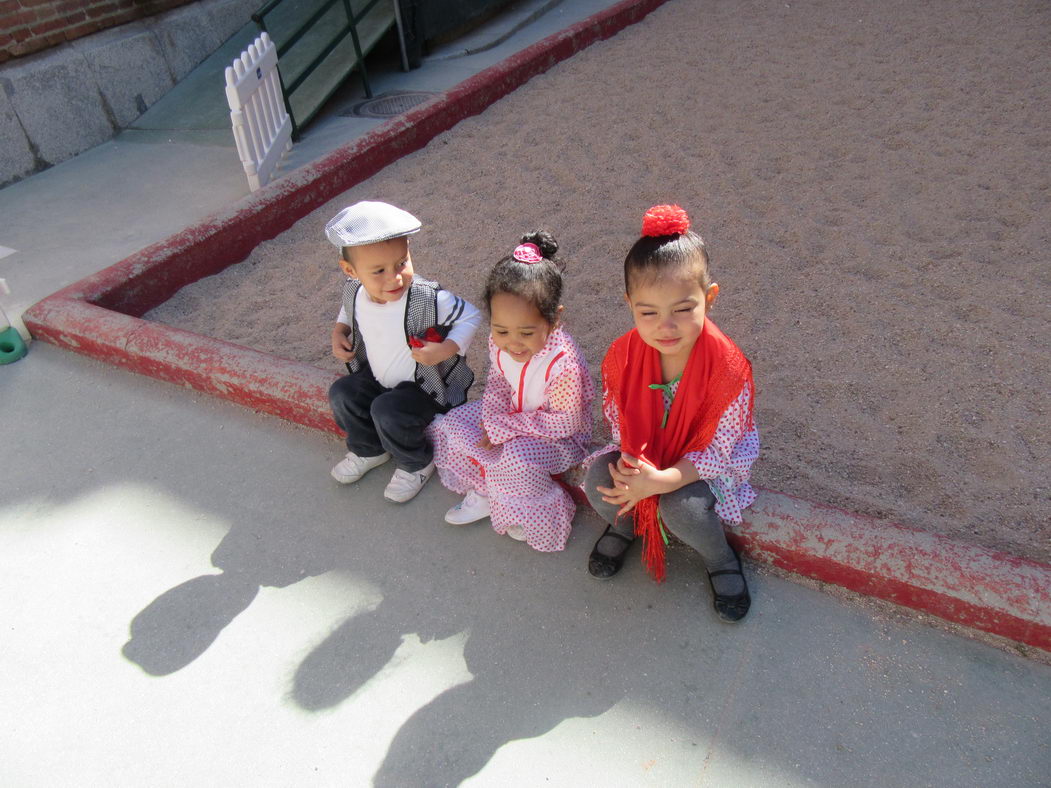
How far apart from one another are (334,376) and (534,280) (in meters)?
1.22

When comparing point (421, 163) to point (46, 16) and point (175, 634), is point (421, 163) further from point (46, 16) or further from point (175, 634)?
point (175, 634)

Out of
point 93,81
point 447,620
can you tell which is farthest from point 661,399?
point 93,81

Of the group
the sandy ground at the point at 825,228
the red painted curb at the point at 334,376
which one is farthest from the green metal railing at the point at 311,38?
the sandy ground at the point at 825,228

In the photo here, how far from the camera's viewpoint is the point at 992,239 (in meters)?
3.79

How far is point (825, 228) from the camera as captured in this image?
404 centimetres

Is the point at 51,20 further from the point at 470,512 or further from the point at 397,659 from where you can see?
the point at 397,659

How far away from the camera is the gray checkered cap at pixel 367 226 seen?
7.79ft

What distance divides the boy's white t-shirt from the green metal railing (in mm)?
3709

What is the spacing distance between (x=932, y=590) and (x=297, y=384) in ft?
7.56

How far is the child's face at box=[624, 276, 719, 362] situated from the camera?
6.52 feet

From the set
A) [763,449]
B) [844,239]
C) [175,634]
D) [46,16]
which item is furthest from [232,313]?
[46,16]

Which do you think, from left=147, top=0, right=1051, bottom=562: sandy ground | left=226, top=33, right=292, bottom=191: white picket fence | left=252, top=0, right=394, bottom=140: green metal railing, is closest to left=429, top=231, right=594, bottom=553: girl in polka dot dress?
left=147, top=0, right=1051, bottom=562: sandy ground

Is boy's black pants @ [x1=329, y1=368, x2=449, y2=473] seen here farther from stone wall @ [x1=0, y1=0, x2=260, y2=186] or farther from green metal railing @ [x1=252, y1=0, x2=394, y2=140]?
stone wall @ [x1=0, y1=0, x2=260, y2=186]

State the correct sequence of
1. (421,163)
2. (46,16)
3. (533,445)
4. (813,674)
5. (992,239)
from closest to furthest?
(813,674), (533,445), (992,239), (421,163), (46,16)
